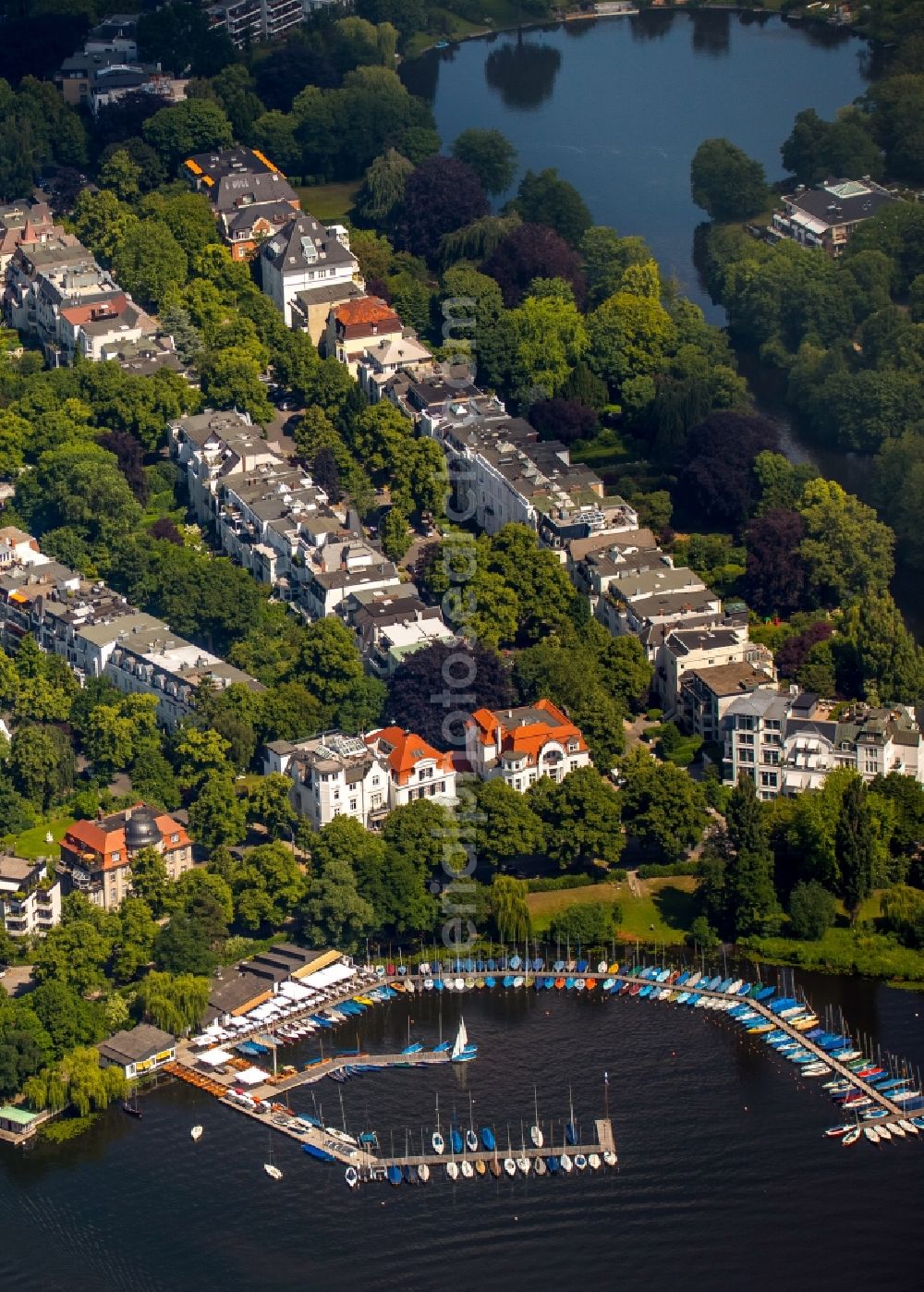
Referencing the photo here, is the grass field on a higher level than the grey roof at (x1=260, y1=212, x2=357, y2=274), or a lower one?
lower

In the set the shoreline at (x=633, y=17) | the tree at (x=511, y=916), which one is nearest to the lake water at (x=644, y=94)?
the shoreline at (x=633, y=17)

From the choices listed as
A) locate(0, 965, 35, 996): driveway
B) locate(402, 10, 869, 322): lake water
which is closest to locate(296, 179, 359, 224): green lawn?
locate(402, 10, 869, 322): lake water

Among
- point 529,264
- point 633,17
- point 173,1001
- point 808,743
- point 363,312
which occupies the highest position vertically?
point 529,264

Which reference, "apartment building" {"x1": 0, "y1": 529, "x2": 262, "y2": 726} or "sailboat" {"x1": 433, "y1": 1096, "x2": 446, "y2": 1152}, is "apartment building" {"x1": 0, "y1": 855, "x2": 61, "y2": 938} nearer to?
"apartment building" {"x1": 0, "y1": 529, "x2": 262, "y2": 726}

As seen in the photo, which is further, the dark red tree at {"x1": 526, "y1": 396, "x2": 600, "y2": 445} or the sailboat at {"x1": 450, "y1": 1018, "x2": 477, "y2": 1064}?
the dark red tree at {"x1": 526, "y1": 396, "x2": 600, "y2": 445}

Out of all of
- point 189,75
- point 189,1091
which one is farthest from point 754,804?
point 189,75

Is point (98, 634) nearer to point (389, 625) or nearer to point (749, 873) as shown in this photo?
point (389, 625)

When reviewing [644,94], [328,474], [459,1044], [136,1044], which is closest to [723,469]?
[328,474]

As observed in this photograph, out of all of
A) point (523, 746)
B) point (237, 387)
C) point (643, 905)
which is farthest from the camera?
point (237, 387)
